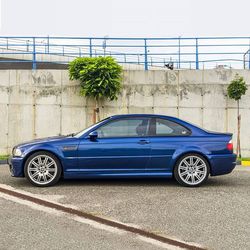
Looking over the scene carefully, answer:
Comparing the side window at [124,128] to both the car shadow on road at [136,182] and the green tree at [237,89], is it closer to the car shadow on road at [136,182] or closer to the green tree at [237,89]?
the car shadow on road at [136,182]

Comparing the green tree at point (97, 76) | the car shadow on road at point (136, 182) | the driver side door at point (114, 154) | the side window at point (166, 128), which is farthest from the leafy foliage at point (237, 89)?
the driver side door at point (114, 154)

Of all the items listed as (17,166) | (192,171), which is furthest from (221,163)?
(17,166)

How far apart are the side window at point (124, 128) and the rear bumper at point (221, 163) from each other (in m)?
1.44

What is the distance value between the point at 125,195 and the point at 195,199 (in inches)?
48.3

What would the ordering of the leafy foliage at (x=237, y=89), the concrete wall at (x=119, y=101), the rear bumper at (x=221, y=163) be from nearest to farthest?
the rear bumper at (x=221, y=163)
the leafy foliage at (x=237, y=89)
the concrete wall at (x=119, y=101)

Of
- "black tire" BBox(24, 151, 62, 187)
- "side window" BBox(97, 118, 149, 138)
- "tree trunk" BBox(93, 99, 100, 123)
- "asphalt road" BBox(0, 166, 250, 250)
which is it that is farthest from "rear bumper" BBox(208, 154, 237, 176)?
"tree trunk" BBox(93, 99, 100, 123)

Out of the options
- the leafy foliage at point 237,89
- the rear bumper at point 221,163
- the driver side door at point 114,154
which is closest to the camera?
the driver side door at point 114,154

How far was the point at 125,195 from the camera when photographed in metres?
7.09

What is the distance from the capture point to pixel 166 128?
8.08m

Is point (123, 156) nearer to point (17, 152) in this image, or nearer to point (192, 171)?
point (192, 171)

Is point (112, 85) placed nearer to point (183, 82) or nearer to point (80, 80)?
point (80, 80)

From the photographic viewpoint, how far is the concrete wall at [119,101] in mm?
13367

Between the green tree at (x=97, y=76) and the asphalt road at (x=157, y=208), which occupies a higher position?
the green tree at (x=97, y=76)

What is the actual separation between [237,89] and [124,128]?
20.7 ft
